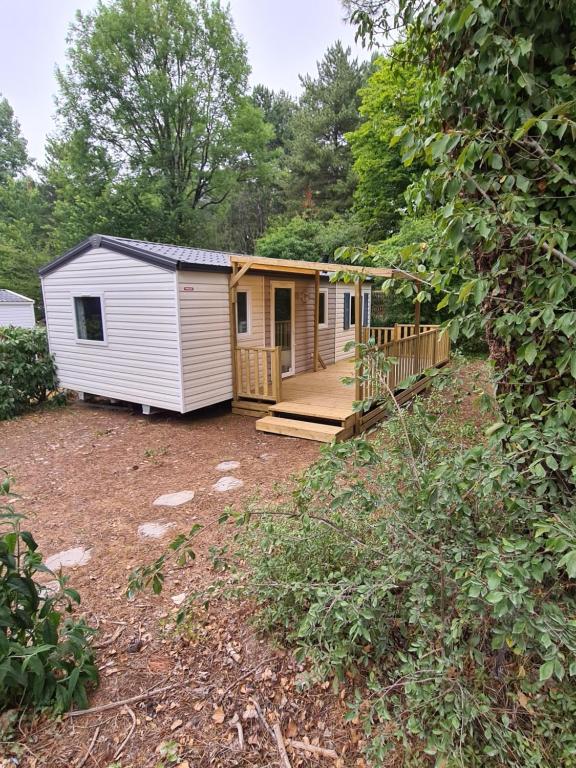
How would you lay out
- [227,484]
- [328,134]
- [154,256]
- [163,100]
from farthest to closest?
1. [328,134]
2. [163,100]
3. [154,256]
4. [227,484]

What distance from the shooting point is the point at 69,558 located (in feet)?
11.3

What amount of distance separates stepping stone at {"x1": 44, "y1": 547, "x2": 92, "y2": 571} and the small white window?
5111 millimetres

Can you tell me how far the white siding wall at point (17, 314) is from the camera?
59.8 ft

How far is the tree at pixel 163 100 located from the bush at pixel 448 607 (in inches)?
825

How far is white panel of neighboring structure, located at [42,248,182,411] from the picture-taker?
6.76m

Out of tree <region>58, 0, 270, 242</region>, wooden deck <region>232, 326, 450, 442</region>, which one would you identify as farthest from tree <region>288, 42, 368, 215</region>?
wooden deck <region>232, 326, 450, 442</region>

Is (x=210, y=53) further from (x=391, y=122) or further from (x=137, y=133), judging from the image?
(x=391, y=122)

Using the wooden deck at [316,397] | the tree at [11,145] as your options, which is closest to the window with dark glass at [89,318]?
the wooden deck at [316,397]

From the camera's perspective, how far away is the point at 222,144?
21938 mm

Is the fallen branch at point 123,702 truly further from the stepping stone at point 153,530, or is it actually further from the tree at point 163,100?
the tree at point 163,100

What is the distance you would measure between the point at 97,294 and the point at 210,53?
20.7 m

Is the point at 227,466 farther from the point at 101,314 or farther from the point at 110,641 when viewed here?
the point at 101,314

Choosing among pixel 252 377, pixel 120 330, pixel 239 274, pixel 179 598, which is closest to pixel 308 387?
pixel 252 377

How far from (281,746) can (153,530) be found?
7.88 ft
